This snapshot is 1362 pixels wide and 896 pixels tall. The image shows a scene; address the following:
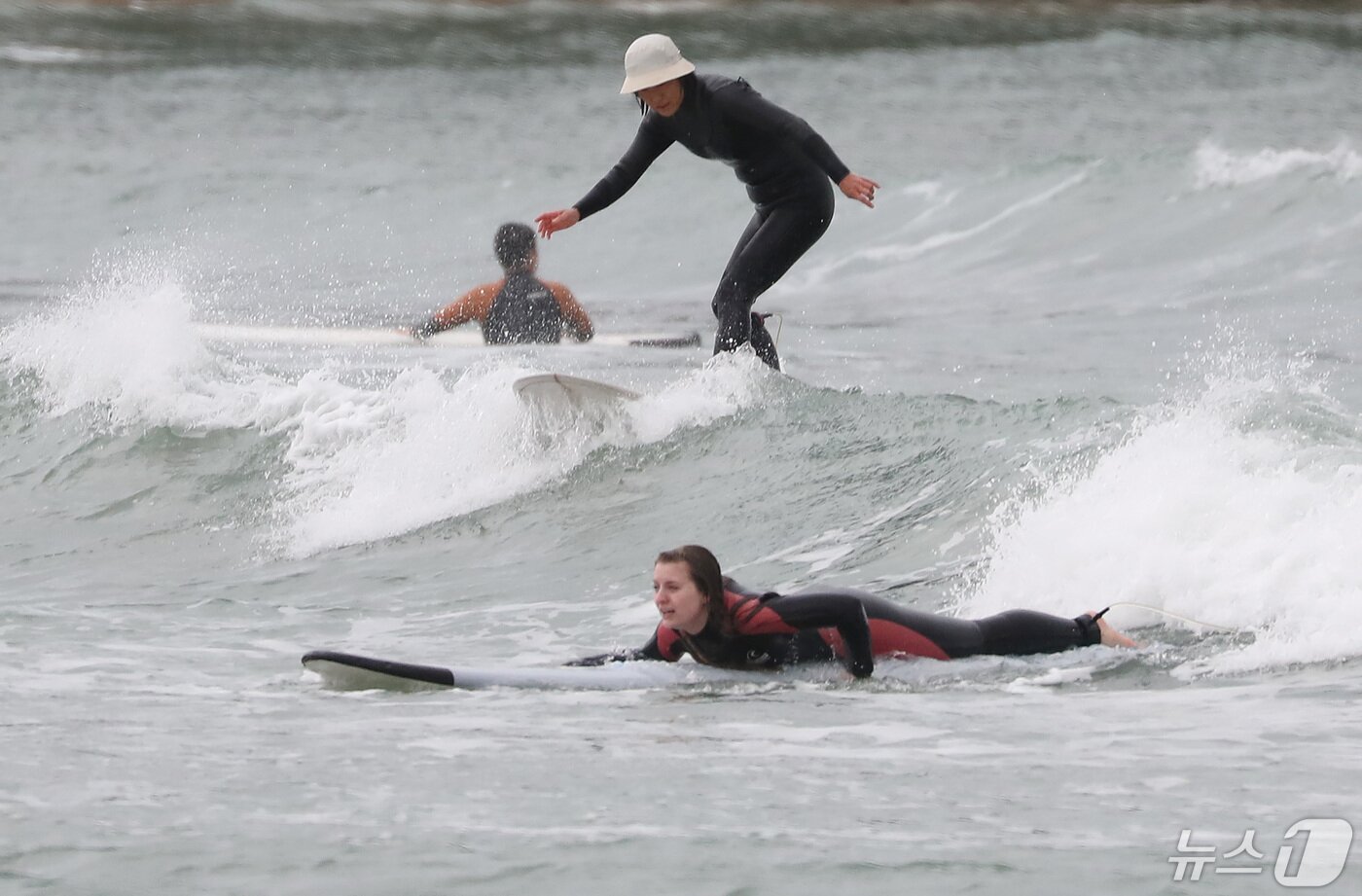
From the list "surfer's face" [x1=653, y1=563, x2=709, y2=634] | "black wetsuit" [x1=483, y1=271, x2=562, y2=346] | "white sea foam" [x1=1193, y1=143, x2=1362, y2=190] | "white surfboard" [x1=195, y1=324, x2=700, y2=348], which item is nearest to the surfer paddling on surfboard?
"black wetsuit" [x1=483, y1=271, x2=562, y2=346]

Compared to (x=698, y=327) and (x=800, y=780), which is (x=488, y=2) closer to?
(x=698, y=327)

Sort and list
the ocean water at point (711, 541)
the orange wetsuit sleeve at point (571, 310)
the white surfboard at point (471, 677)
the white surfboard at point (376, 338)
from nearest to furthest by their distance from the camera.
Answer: the ocean water at point (711, 541) < the white surfboard at point (471, 677) < the orange wetsuit sleeve at point (571, 310) < the white surfboard at point (376, 338)

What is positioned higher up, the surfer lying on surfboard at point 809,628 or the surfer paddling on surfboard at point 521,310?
the surfer paddling on surfboard at point 521,310

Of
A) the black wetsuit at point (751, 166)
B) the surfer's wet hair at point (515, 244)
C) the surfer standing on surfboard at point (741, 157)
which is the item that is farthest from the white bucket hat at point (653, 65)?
the surfer's wet hair at point (515, 244)

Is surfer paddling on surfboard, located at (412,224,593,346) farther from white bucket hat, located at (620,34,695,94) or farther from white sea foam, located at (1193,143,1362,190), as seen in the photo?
white sea foam, located at (1193,143,1362,190)

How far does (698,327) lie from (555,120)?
46.5 feet

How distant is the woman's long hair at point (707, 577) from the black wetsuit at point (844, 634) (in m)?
0.02

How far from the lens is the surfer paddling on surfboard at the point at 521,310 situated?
12.8 meters

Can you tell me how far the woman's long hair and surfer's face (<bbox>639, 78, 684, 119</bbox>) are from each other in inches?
115

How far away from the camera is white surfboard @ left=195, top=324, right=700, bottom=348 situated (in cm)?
→ 1377

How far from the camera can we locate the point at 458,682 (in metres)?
6.17

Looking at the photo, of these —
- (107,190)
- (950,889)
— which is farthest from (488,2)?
(950,889)

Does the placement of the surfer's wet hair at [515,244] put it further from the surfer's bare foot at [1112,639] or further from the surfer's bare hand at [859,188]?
the surfer's bare foot at [1112,639]

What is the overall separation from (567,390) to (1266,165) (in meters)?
14.5
